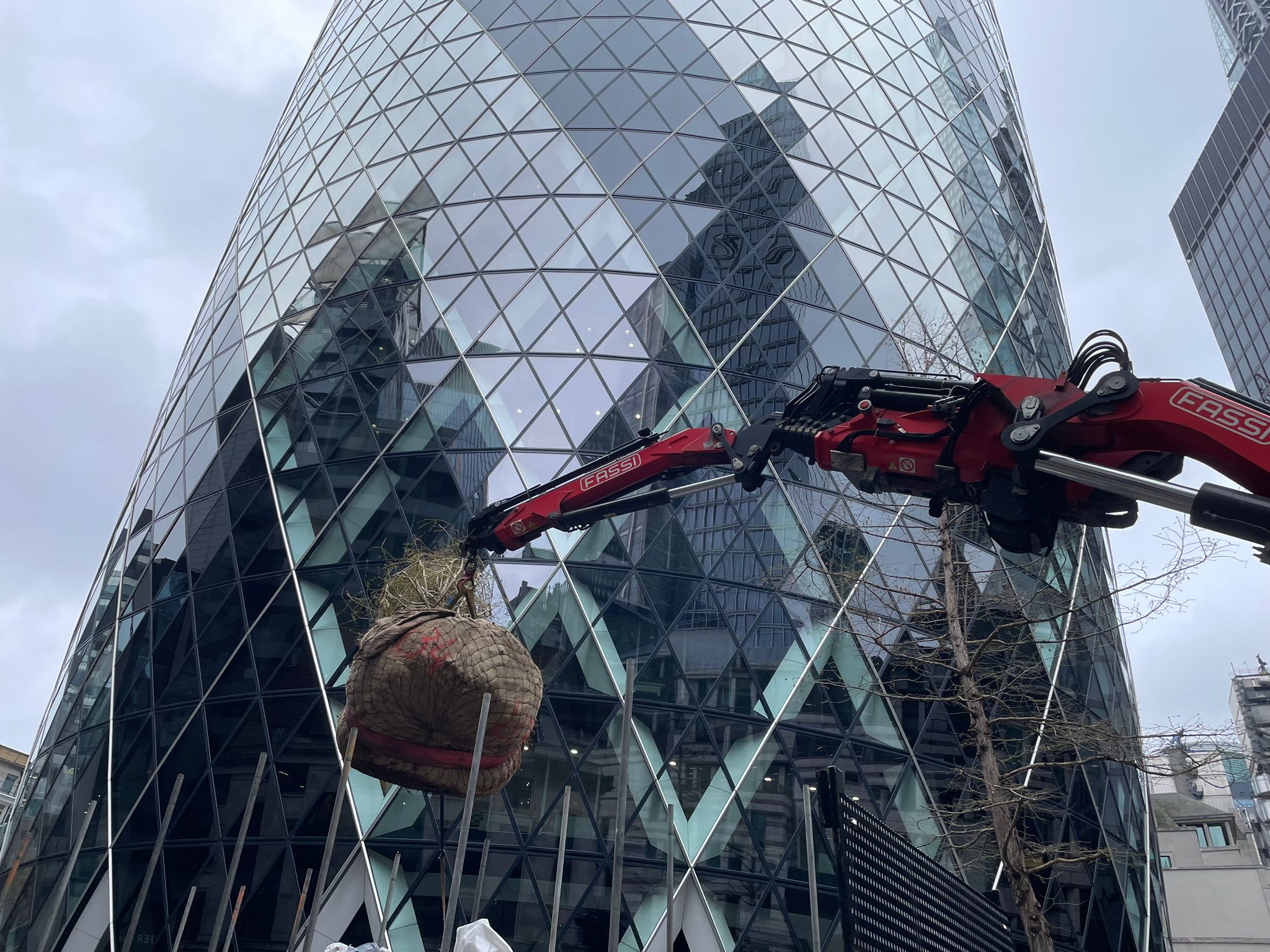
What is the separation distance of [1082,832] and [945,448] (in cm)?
1413

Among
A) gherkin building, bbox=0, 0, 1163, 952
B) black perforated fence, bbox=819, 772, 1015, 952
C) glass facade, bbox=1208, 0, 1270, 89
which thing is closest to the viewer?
black perforated fence, bbox=819, 772, 1015, 952

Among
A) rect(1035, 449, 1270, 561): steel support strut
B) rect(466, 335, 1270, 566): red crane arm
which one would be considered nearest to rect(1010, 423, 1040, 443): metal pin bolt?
rect(466, 335, 1270, 566): red crane arm

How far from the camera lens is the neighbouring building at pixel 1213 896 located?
33906 mm

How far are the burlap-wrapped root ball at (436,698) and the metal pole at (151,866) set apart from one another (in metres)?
3.98

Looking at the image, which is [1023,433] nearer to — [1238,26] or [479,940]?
[479,940]

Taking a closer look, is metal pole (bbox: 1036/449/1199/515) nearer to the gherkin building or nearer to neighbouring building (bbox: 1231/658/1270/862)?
the gherkin building

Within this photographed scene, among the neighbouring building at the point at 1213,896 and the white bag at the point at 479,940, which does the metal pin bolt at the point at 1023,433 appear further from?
the neighbouring building at the point at 1213,896

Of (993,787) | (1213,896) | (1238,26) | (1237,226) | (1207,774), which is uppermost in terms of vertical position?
(1238,26)

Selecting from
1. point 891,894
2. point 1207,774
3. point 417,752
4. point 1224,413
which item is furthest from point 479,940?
point 1207,774

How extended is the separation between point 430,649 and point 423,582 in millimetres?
7203

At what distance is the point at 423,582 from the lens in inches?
574

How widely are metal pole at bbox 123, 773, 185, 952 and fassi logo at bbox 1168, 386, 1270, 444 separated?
1049cm

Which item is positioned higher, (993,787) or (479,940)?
(993,787)

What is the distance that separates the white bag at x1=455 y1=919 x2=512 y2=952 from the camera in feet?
22.5
